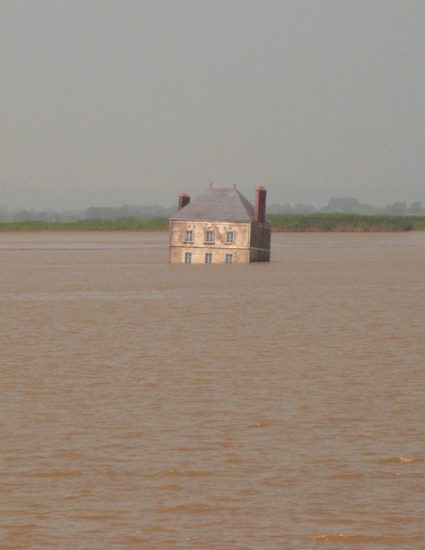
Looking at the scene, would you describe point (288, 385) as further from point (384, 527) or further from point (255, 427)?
point (384, 527)

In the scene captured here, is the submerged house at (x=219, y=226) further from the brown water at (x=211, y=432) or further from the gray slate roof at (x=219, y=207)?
the brown water at (x=211, y=432)

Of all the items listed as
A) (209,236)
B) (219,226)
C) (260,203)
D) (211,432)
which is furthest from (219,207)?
(211,432)

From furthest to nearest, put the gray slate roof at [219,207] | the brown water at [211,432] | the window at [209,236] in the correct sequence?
1. the window at [209,236]
2. the gray slate roof at [219,207]
3. the brown water at [211,432]

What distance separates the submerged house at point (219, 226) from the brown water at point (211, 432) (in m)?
43.7

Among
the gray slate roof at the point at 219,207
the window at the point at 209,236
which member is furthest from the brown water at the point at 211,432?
the window at the point at 209,236

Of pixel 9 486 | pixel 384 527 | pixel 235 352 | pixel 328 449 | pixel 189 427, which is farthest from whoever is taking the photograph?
pixel 235 352

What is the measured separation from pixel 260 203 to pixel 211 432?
65.3 meters

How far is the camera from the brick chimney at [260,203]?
7969cm

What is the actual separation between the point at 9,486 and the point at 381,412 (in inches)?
274

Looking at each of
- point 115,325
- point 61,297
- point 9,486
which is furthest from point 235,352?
point 61,297

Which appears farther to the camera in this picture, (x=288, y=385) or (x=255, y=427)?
(x=288, y=385)

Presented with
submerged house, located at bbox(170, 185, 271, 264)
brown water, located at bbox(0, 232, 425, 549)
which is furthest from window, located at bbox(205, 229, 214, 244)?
brown water, located at bbox(0, 232, 425, 549)

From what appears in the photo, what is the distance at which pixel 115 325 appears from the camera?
33531mm

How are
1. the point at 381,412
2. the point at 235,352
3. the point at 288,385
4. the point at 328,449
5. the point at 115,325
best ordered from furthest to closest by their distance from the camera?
the point at 115,325 < the point at 235,352 < the point at 288,385 < the point at 381,412 < the point at 328,449
